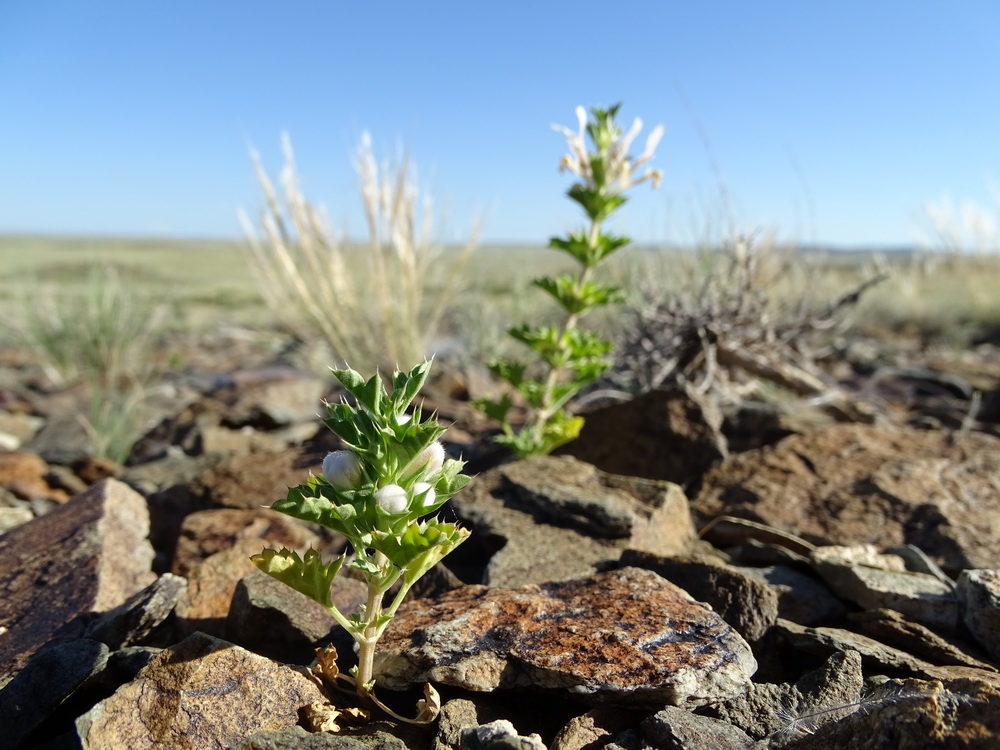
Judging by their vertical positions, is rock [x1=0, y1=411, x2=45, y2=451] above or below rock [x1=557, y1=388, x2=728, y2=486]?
below

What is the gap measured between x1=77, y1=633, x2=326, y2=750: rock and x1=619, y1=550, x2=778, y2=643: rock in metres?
1.06

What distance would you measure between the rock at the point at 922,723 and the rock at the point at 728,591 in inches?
20.7

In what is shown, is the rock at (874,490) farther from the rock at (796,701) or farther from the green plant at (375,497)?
the green plant at (375,497)

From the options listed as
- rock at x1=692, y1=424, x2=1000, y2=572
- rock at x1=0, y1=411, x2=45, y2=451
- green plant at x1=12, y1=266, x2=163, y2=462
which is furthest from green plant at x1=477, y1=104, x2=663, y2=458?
rock at x1=0, y1=411, x2=45, y2=451

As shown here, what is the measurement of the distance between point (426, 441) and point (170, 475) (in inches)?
117

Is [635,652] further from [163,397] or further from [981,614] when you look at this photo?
[163,397]

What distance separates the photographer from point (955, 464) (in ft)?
11.0

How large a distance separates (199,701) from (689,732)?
1085 millimetres

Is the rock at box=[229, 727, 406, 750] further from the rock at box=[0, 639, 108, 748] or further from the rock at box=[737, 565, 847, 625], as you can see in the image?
the rock at box=[737, 565, 847, 625]

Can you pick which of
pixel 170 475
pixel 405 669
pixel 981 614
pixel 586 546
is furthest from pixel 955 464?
pixel 170 475

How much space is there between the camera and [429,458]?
6.00 ft

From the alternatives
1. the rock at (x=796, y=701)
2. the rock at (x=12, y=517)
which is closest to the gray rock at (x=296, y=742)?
the rock at (x=796, y=701)

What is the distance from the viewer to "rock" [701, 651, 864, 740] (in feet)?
5.78

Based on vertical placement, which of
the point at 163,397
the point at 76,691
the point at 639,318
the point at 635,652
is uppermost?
the point at 639,318
